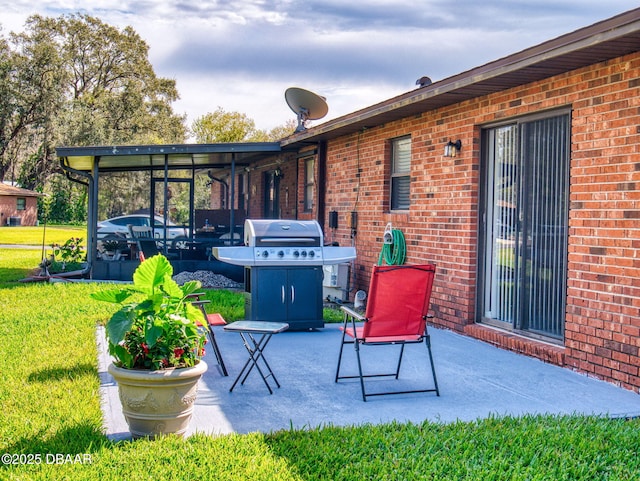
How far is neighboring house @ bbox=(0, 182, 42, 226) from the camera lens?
137ft

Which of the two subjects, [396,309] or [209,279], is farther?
[209,279]

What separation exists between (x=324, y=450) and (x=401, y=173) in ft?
20.3

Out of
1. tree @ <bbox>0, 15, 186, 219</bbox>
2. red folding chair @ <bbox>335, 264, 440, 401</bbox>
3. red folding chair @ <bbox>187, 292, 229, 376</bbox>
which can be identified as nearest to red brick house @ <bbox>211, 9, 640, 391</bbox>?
red folding chair @ <bbox>335, 264, 440, 401</bbox>

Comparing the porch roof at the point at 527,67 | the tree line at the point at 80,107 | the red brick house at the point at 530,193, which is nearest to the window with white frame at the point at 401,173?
the red brick house at the point at 530,193

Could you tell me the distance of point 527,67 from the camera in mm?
6062

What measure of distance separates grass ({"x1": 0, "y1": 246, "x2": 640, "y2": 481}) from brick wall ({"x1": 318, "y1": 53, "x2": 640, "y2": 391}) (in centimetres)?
132

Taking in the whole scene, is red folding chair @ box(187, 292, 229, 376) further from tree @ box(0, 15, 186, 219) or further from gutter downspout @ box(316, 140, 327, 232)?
tree @ box(0, 15, 186, 219)

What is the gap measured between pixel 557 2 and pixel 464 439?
8.93m

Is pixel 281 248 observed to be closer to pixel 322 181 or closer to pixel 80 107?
pixel 322 181

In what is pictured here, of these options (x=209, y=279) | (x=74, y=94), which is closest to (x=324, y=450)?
(x=209, y=279)

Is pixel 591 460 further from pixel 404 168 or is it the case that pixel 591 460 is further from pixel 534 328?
pixel 404 168

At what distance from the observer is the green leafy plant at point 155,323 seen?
4.22 m

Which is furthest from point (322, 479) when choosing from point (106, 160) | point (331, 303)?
point (106, 160)

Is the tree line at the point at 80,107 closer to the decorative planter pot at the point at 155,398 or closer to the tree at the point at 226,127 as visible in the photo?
the tree at the point at 226,127
